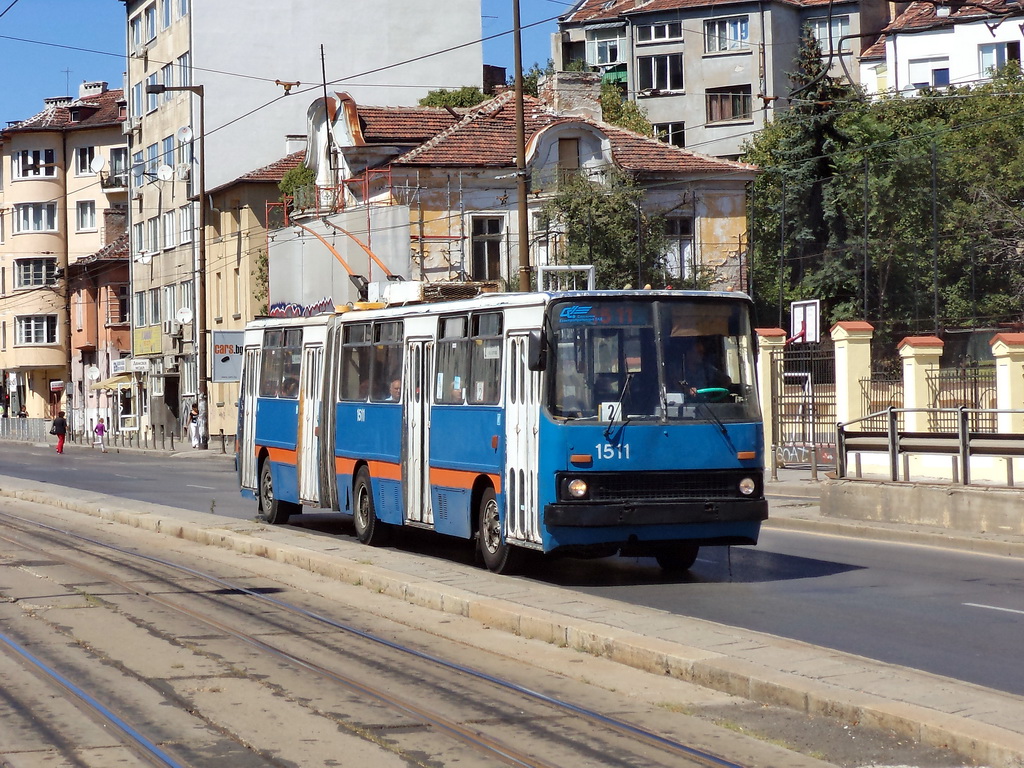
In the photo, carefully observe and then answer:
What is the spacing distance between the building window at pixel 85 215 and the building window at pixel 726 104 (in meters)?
37.0

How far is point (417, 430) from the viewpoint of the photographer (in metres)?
16.9

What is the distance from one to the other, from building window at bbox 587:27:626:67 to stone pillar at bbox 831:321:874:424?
54.0m

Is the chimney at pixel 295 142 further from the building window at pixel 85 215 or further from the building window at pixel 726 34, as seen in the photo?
the building window at pixel 85 215

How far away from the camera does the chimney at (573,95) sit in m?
53.3

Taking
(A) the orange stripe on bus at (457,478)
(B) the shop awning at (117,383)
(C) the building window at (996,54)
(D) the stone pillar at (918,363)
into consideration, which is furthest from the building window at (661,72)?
(A) the orange stripe on bus at (457,478)

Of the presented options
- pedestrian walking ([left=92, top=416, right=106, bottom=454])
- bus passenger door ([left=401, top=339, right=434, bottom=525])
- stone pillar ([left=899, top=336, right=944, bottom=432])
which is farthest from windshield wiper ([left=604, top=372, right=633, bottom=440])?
pedestrian walking ([left=92, top=416, right=106, bottom=454])

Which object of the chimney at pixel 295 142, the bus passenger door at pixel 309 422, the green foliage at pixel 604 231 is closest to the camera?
the bus passenger door at pixel 309 422

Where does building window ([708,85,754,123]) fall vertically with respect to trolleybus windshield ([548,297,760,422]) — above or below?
above

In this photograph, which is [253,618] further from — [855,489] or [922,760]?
[855,489]

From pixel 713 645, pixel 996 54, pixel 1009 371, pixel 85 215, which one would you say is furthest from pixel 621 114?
pixel 713 645

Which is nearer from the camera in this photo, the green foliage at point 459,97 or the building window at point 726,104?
the green foliage at point 459,97

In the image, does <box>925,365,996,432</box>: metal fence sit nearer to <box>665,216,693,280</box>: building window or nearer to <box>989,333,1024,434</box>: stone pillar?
<box>989,333,1024,434</box>: stone pillar

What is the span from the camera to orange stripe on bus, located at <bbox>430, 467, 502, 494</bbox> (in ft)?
48.8

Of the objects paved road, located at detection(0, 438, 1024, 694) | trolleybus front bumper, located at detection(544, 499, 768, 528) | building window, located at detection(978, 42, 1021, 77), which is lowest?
paved road, located at detection(0, 438, 1024, 694)
